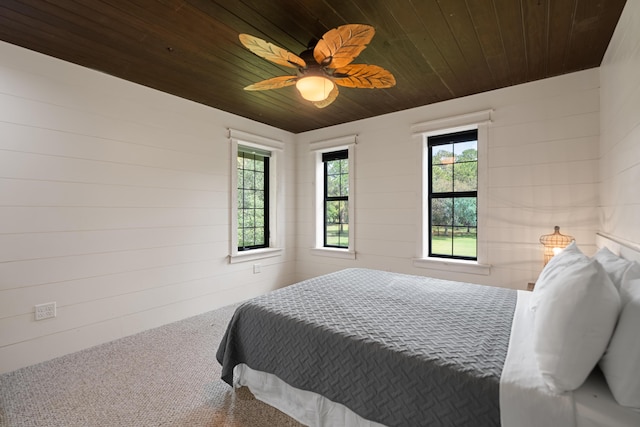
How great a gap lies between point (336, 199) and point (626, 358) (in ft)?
11.9

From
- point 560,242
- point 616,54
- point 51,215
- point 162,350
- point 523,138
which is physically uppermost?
point 616,54

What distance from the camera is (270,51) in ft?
5.87

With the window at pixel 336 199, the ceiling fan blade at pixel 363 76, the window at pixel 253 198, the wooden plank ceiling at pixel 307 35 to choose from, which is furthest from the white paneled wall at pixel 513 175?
the ceiling fan blade at pixel 363 76

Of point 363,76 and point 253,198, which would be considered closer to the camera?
point 363,76

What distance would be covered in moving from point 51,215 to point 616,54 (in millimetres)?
4487

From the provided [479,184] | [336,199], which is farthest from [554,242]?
[336,199]

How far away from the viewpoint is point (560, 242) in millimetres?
2576

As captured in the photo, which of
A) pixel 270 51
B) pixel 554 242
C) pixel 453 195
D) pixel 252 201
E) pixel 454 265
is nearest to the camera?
pixel 270 51

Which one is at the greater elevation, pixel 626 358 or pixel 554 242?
pixel 554 242

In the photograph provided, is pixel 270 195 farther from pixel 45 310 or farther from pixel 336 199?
pixel 45 310

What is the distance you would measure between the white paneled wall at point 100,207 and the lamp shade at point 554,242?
3.43m

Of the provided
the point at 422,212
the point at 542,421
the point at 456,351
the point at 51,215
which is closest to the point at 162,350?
the point at 51,215

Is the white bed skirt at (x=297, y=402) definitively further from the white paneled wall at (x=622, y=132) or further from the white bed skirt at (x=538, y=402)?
the white paneled wall at (x=622, y=132)

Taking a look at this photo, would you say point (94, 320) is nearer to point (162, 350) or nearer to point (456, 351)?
point (162, 350)
